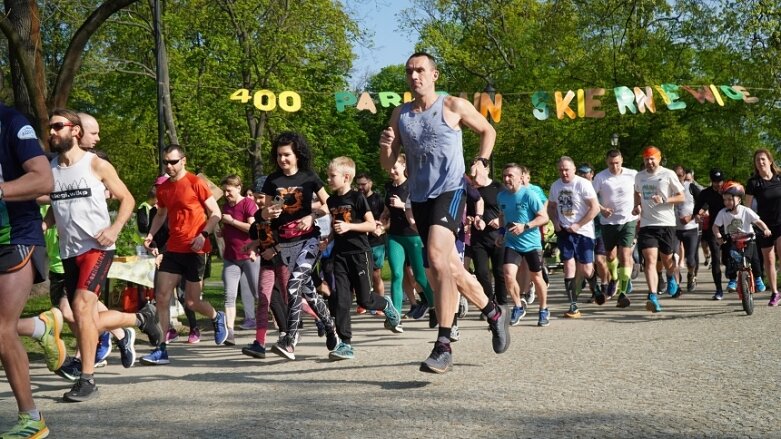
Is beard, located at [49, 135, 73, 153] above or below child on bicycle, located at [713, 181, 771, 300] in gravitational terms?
above

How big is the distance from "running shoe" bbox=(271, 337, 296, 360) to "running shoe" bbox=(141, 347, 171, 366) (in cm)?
111

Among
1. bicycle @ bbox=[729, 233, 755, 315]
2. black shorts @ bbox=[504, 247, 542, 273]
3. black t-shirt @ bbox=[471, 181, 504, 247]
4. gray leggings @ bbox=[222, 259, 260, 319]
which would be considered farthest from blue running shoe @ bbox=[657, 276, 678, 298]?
gray leggings @ bbox=[222, 259, 260, 319]

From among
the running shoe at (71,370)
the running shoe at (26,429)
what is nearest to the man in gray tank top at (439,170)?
the running shoe at (26,429)

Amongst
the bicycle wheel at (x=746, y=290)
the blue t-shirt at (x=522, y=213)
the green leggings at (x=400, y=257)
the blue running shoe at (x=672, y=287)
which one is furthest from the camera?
the blue running shoe at (x=672, y=287)

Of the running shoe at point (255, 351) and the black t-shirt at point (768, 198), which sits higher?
the black t-shirt at point (768, 198)

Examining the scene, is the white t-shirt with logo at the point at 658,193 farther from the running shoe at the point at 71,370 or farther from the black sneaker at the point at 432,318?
the running shoe at the point at 71,370

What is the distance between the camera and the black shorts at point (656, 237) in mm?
13047

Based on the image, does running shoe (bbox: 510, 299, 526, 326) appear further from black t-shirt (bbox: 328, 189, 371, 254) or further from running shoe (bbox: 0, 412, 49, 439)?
running shoe (bbox: 0, 412, 49, 439)

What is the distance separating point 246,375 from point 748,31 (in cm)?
1862

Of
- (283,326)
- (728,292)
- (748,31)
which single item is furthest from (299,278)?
(748,31)

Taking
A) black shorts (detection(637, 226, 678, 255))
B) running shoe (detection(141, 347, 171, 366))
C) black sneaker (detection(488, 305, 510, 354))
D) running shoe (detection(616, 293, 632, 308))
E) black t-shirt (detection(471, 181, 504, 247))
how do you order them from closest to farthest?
black sneaker (detection(488, 305, 510, 354)), running shoe (detection(141, 347, 171, 366)), black t-shirt (detection(471, 181, 504, 247)), black shorts (detection(637, 226, 678, 255)), running shoe (detection(616, 293, 632, 308))

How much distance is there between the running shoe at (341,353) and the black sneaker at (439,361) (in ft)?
6.48

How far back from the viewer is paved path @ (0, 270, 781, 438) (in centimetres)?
549

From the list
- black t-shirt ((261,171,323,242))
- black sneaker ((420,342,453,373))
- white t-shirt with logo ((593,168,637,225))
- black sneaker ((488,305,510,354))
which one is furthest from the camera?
white t-shirt with logo ((593,168,637,225))
